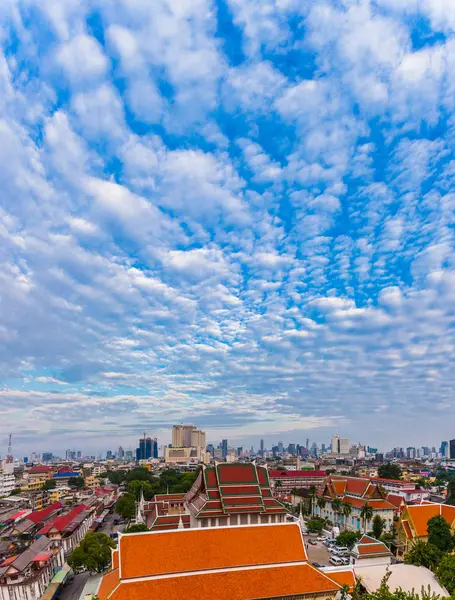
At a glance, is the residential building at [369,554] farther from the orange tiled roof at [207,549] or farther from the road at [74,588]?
the road at [74,588]

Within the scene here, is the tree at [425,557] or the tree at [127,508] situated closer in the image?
the tree at [425,557]

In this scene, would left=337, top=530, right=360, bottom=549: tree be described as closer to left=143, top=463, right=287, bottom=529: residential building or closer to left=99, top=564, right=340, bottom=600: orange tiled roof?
left=143, top=463, right=287, bottom=529: residential building

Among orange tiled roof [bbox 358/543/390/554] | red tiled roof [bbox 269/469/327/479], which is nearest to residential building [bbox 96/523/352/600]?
orange tiled roof [bbox 358/543/390/554]

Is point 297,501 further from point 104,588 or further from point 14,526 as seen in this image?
point 104,588

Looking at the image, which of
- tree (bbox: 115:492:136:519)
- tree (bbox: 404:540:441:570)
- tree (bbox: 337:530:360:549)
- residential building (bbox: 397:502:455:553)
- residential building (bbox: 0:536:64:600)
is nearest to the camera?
tree (bbox: 404:540:441:570)

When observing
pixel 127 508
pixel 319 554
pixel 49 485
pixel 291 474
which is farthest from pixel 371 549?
pixel 49 485

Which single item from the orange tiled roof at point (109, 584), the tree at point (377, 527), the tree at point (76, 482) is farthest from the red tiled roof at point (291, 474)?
the orange tiled roof at point (109, 584)
